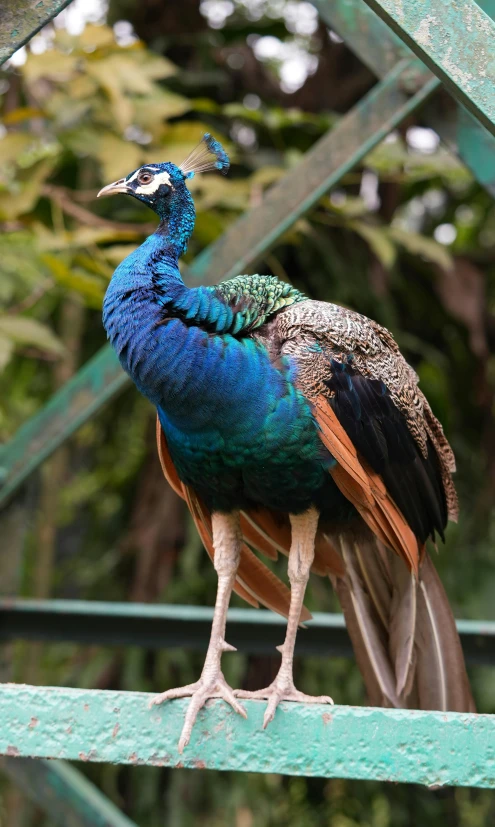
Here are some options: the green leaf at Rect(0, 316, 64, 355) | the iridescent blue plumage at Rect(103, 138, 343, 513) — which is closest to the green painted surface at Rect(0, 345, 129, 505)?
the green leaf at Rect(0, 316, 64, 355)

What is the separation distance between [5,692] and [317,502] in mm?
909

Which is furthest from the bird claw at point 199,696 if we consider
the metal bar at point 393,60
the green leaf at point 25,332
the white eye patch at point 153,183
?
the metal bar at point 393,60

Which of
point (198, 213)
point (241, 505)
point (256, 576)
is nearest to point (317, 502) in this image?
point (241, 505)

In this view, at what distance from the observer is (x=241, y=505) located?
2502 millimetres

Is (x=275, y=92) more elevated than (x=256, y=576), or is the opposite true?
(x=275, y=92)

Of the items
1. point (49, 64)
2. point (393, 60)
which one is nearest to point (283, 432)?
point (393, 60)

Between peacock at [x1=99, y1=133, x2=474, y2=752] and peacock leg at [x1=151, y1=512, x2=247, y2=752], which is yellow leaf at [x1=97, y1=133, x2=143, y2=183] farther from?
peacock leg at [x1=151, y1=512, x2=247, y2=752]

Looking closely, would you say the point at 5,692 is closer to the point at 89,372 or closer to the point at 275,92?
the point at 89,372

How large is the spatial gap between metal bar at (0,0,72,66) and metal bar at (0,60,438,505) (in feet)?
4.14

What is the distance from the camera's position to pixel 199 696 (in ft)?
6.70

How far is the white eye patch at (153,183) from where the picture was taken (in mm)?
2412

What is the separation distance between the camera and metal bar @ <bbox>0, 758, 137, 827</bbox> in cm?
322

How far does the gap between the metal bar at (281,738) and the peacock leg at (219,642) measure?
0.16ft

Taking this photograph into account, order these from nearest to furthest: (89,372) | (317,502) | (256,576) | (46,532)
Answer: (317,502) < (256,576) < (89,372) < (46,532)
